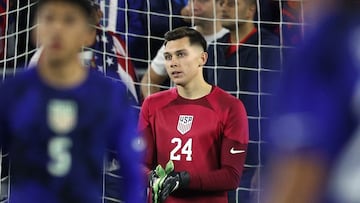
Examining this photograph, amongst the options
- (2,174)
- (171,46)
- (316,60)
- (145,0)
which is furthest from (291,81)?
(145,0)

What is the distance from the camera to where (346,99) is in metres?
1.69

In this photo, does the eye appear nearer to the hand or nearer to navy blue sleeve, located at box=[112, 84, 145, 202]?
navy blue sleeve, located at box=[112, 84, 145, 202]

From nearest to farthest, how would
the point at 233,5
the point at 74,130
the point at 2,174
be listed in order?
the point at 74,130 < the point at 2,174 < the point at 233,5

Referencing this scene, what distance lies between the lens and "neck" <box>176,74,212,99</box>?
4.44m

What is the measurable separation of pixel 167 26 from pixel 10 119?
122 inches

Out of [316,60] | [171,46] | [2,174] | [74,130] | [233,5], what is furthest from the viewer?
[233,5]

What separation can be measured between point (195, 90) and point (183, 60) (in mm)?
151

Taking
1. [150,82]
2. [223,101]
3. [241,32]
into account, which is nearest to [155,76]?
[150,82]

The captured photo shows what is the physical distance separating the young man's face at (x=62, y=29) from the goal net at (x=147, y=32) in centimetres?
278

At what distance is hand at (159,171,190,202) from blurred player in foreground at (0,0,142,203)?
1.11 meters

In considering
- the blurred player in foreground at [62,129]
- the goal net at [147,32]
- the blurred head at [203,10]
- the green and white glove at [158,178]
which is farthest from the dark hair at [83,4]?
the blurred head at [203,10]

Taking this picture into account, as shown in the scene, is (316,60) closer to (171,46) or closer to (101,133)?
(101,133)

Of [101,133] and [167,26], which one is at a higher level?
[167,26]

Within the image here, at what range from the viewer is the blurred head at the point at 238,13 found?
5.93 m
